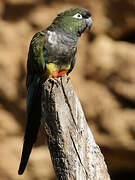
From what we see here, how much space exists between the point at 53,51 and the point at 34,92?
47 centimetres

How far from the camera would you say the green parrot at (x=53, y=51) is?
4.38m

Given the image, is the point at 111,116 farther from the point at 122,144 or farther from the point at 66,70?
the point at 66,70

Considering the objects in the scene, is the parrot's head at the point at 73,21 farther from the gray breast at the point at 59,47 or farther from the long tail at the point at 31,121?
the long tail at the point at 31,121

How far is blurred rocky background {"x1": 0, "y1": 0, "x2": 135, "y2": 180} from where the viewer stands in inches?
274

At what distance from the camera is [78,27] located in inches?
187

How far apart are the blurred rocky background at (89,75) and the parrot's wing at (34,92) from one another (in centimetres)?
252

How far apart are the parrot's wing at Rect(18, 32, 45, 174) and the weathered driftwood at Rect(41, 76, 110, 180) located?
0.77m

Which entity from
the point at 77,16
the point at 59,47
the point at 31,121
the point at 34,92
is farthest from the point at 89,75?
the point at 31,121

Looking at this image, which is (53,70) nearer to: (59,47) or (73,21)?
(59,47)

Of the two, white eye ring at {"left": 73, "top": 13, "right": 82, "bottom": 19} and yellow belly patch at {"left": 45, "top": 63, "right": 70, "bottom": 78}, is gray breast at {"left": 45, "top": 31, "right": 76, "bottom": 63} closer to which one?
yellow belly patch at {"left": 45, "top": 63, "right": 70, "bottom": 78}

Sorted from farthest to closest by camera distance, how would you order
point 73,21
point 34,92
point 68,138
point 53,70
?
point 73,21 < point 53,70 < point 34,92 < point 68,138

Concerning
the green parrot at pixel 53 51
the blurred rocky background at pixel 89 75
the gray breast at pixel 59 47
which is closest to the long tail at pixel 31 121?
the green parrot at pixel 53 51

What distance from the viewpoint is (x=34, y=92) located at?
4.34m

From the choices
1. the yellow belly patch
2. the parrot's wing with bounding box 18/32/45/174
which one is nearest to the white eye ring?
the parrot's wing with bounding box 18/32/45/174
